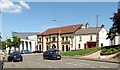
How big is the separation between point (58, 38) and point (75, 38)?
7209 millimetres

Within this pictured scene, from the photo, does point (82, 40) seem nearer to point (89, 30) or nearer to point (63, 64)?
point (89, 30)

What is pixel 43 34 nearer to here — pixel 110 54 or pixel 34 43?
pixel 34 43

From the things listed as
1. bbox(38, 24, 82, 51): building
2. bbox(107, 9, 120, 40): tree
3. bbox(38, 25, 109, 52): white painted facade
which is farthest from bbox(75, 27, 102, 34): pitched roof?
bbox(107, 9, 120, 40): tree

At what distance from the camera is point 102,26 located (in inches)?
3526

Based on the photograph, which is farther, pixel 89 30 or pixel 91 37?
pixel 89 30

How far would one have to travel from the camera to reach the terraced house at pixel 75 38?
8856 cm

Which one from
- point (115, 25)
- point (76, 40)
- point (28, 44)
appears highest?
point (115, 25)

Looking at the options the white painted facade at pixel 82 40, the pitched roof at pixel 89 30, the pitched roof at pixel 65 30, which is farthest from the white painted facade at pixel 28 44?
the white painted facade at pixel 82 40

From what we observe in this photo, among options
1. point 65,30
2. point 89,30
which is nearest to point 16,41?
point 65,30

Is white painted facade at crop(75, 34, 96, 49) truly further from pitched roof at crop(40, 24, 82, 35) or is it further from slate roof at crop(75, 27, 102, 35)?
pitched roof at crop(40, 24, 82, 35)

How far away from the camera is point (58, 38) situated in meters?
99.6

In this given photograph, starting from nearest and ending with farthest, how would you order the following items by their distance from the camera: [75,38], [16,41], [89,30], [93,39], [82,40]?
[93,39] → [82,40] → [89,30] → [75,38] → [16,41]

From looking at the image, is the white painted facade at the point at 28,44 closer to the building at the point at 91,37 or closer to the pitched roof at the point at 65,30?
the pitched roof at the point at 65,30

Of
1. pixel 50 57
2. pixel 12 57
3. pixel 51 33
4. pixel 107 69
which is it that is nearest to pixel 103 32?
pixel 51 33
